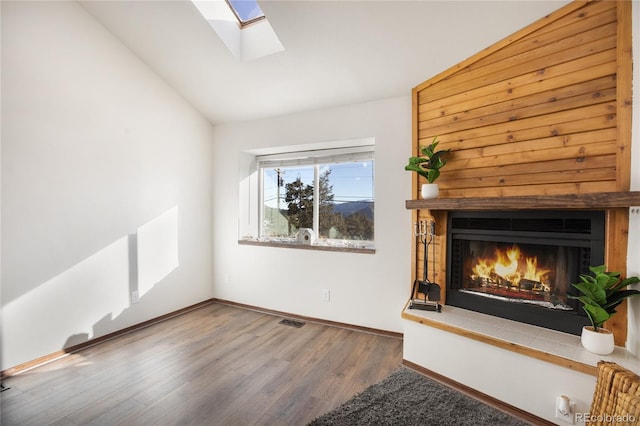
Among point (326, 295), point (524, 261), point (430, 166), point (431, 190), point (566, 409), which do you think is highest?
point (430, 166)

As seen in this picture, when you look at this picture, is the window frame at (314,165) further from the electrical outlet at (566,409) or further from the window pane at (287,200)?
the electrical outlet at (566,409)

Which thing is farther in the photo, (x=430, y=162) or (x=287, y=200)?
(x=287, y=200)

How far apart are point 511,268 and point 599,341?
2.25 ft

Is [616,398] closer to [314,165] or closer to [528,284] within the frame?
[528,284]

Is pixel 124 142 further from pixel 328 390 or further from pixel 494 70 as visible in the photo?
pixel 494 70

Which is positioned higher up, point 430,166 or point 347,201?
point 430,166

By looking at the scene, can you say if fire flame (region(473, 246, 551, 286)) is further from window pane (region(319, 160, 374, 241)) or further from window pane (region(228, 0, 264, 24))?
window pane (region(228, 0, 264, 24))

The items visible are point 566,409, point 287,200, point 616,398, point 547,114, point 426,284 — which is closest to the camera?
point 616,398

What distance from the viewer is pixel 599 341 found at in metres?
1.57

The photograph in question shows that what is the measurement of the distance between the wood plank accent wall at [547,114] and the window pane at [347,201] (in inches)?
33.3

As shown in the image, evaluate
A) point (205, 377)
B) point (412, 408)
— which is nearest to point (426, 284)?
point (412, 408)

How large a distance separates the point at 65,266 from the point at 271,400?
78.6 inches

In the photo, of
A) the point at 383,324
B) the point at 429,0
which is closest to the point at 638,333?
the point at 383,324

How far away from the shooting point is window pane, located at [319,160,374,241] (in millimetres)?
3166
